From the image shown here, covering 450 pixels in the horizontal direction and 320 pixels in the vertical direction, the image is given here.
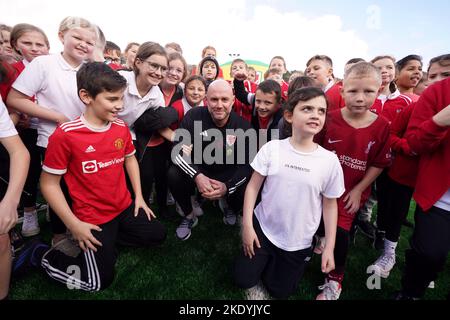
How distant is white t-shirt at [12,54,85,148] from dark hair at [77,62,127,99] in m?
0.43

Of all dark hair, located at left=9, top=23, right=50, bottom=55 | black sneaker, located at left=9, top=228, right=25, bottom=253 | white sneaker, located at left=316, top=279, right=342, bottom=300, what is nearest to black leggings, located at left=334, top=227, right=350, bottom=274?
white sneaker, located at left=316, top=279, right=342, bottom=300

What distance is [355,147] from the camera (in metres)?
2.36

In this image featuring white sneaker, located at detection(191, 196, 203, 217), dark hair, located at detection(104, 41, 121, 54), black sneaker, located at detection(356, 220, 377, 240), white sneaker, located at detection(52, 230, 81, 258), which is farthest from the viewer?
dark hair, located at detection(104, 41, 121, 54)

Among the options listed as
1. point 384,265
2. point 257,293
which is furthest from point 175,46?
point 384,265

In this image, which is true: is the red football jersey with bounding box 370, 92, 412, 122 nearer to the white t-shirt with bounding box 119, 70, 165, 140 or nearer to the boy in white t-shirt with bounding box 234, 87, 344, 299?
the boy in white t-shirt with bounding box 234, 87, 344, 299

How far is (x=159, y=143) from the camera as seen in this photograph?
3455mm

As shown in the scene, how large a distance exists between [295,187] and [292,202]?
5.4 inches

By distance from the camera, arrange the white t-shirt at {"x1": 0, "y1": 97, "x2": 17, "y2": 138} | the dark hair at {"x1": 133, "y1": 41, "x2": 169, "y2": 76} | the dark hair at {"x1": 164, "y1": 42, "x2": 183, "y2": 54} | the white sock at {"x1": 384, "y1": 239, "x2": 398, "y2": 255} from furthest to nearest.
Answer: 1. the dark hair at {"x1": 164, "y1": 42, "x2": 183, "y2": 54}
2. the dark hair at {"x1": 133, "y1": 41, "x2": 169, "y2": 76}
3. the white sock at {"x1": 384, "y1": 239, "x2": 398, "y2": 255}
4. the white t-shirt at {"x1": 0, "y1": 97, "x2": 17, "y2": 138}

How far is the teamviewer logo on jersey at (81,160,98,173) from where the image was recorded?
2.17 m

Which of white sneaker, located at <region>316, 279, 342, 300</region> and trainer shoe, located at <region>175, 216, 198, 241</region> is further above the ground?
white sneaker, located at <region>316, 279, 342, 300</region>

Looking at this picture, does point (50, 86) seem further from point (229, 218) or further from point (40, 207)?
point (229, 218)

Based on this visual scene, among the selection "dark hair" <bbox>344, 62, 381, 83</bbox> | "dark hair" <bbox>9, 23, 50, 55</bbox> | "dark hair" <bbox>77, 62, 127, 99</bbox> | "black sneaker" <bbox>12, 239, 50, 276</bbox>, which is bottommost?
"black sneaker" <bbox>12, 239, 50, 276</bbox>

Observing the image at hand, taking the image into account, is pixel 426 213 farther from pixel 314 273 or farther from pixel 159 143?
pixel 159 143

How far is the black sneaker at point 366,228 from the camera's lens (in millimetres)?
3406
